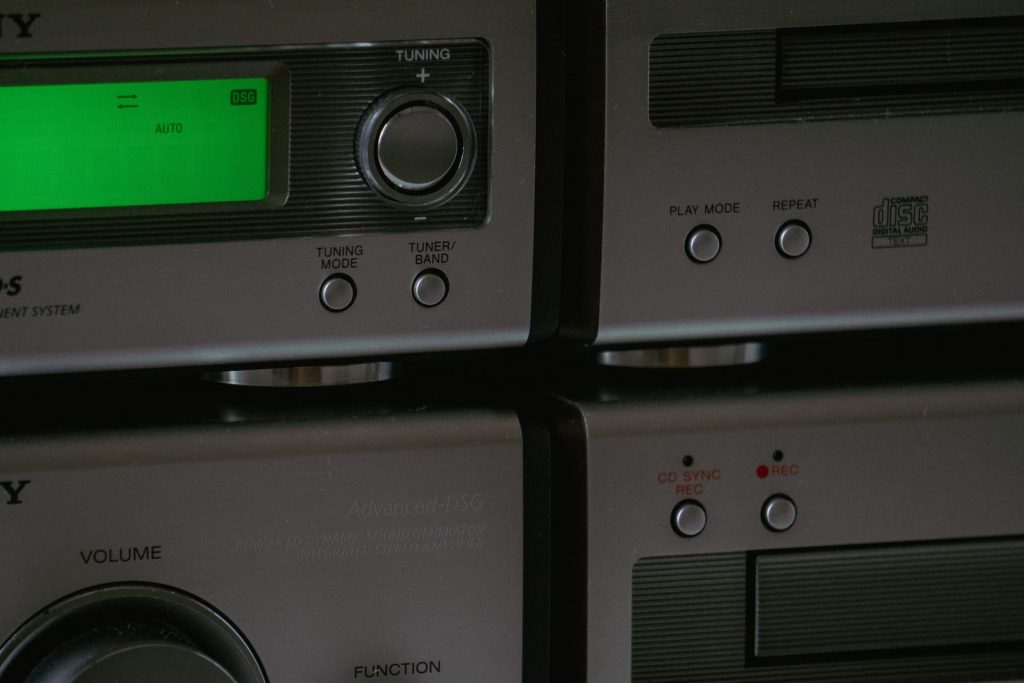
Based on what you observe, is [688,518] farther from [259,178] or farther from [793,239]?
[259,178]

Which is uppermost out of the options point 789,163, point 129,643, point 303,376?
point 789,163

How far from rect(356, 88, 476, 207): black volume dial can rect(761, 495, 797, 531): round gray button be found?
21 cm

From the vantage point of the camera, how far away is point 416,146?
1.73 ft

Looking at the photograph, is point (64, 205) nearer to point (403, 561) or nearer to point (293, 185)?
point (293, 185)

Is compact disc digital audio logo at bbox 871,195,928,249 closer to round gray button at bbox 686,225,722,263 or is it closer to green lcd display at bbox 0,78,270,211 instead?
round gray button at bbox 686,225,722,263

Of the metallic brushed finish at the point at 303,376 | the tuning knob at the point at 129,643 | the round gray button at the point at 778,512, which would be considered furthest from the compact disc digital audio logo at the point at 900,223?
the tuning knob at the point at 129,643

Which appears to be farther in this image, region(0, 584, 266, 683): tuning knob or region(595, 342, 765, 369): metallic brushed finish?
region(595, 342, 765, 369): metallic brushed finish

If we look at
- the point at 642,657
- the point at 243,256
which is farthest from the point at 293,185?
the point at 642,657

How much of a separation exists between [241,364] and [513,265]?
0.13m

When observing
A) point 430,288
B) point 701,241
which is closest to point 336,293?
point 430,288

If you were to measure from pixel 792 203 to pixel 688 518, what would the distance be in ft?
0.51

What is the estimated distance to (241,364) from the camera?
0.54 metres

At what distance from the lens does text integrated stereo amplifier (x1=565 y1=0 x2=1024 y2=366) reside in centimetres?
54

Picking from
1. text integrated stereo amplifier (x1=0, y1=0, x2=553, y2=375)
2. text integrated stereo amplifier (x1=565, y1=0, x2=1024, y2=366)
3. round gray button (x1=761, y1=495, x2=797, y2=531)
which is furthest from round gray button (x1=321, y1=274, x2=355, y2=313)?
round gray button (x1=761, y1=495, x2=797, y2=531)
